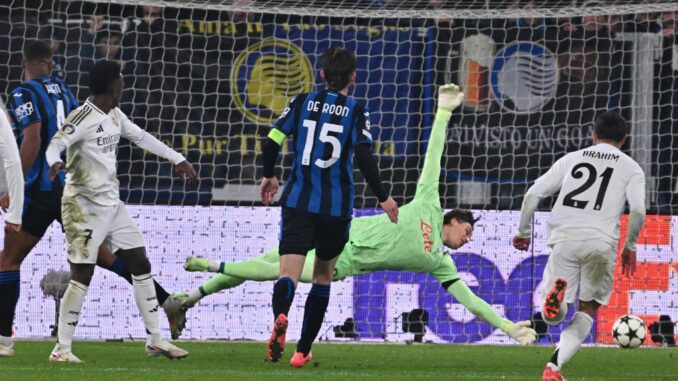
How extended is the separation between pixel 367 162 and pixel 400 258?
84.9 inches

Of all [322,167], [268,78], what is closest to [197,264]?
[322,167]

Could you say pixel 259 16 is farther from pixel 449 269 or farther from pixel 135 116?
pixel 449 269

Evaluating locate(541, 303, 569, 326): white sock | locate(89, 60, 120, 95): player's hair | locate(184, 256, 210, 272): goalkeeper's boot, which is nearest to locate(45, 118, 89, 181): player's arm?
locate(89, 60, 120, 95): player's hair

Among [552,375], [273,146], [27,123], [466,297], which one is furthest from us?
[466,297]

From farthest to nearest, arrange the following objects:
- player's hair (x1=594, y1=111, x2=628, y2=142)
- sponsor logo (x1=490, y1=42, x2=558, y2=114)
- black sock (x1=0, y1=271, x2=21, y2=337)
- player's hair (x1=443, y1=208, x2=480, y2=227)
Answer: sponsor logo (x1=490, y1=42, x2=558, y2=114) < player's hair (x1=443, y1=208, x2=480, y2=227) < black sock (x1=0, y1=271, x2=21, y2=337) < player's hair (x1=594, y1=111, x2=628, y2=142)

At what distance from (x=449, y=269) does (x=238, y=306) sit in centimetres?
218

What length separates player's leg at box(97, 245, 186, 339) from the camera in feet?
32.6

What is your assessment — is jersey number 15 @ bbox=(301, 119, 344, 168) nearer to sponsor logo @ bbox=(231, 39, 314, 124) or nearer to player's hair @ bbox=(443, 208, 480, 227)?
player's hair @ bbox=(443, 208, 480, 227)

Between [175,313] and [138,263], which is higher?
[138,263]

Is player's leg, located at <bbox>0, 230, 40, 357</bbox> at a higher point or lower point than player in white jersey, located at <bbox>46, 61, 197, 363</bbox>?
lower

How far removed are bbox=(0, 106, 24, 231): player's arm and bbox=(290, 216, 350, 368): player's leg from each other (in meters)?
1.71

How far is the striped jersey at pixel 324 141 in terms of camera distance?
8656mm

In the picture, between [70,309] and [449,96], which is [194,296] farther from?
[449,96]

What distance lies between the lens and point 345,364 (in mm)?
9398
